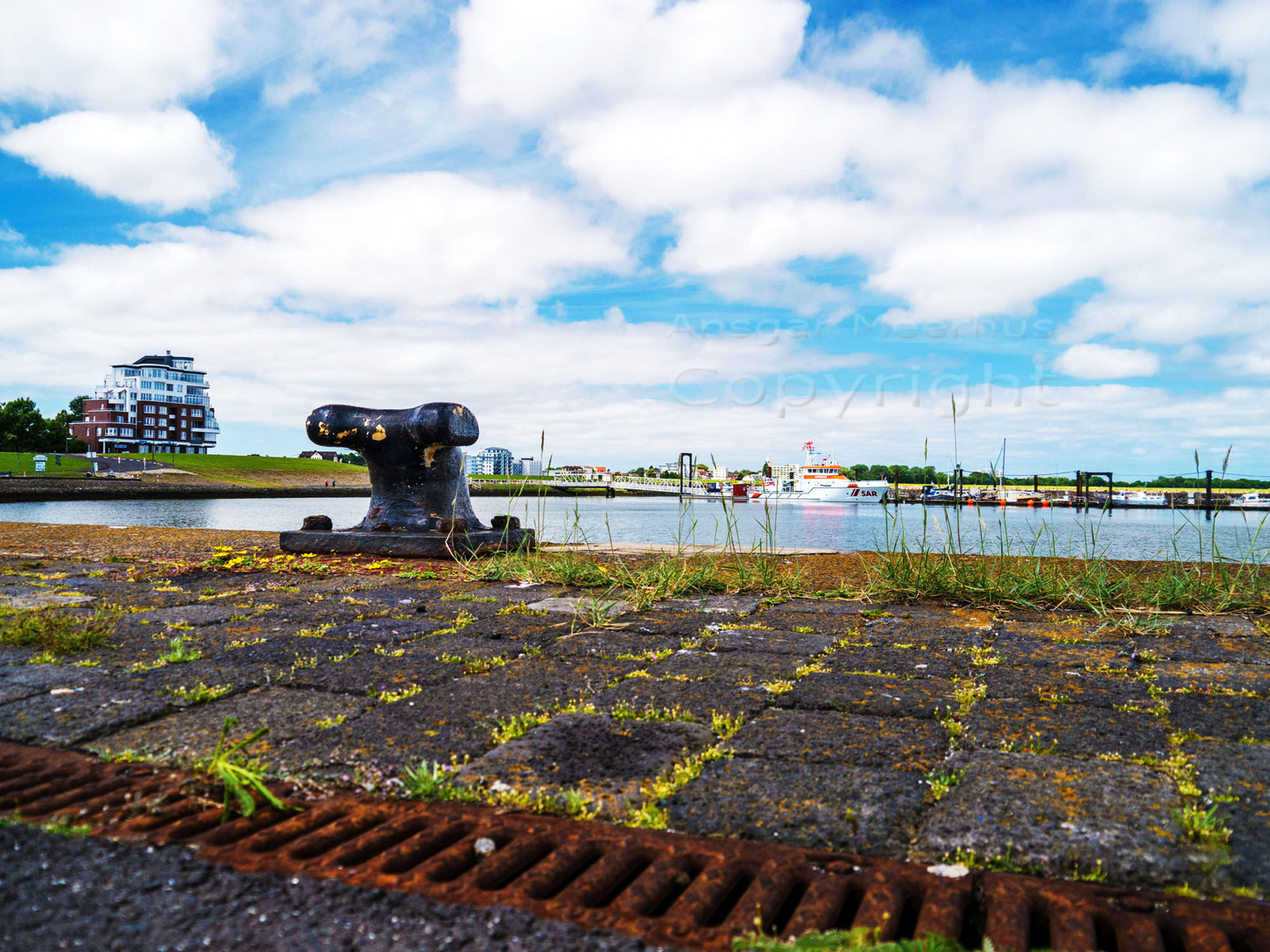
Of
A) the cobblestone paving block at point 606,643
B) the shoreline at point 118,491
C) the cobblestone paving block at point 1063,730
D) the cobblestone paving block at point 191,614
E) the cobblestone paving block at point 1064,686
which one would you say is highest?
the shoreline at point 118,491

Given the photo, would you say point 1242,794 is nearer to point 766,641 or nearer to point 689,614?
point 766,641

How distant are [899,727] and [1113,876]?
1.88ft

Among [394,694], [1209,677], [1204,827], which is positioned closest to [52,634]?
[394,694]

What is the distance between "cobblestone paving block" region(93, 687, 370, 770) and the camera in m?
1.39

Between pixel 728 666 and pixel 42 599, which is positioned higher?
pixel 42 599

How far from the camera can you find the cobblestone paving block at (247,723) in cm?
139

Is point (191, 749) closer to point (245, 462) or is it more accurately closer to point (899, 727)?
point (899, 727)

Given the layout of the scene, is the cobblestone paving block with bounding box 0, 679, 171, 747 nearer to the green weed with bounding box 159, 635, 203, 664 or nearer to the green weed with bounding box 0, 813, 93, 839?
the green weed with bounding box 159, 635, 203, 664

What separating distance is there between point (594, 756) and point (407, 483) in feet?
13.0

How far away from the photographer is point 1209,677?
197cm

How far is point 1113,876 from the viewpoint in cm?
98

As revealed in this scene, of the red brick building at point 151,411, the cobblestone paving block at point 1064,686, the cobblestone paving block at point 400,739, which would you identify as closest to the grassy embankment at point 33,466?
the red brick building at point 151,411

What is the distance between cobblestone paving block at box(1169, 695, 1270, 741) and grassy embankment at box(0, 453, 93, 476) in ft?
158

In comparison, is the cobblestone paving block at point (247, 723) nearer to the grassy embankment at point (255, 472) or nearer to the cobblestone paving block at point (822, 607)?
the cobblestone paving block at point (822, 607)
